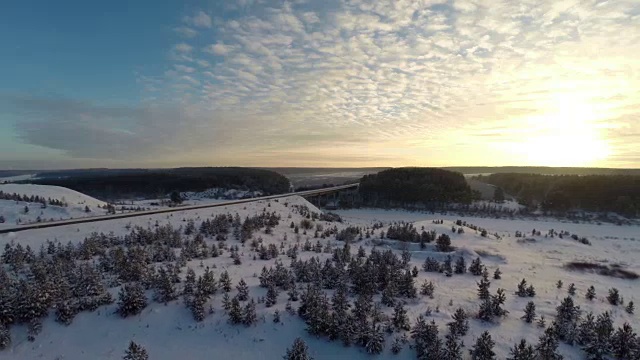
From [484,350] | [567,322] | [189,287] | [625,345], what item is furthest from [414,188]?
[484,350]

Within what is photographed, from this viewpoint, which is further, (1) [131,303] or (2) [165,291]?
(2) [165,291]

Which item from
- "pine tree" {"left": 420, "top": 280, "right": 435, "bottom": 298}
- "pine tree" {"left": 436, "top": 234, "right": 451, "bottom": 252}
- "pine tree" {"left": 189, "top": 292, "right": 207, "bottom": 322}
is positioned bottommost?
"pine tree" {"left": 436, "top": 234, "right": 451, "bottom": 252}

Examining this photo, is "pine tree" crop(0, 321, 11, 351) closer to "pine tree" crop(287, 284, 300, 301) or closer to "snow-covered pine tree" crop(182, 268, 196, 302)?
"snow-covered pine tree" crop(182, 268, 196, 302)

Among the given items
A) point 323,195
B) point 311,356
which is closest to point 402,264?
point 311,356

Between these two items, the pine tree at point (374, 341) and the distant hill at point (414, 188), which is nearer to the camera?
the pine tree at point (374, 341)

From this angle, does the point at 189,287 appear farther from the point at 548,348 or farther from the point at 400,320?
the point at 548,348

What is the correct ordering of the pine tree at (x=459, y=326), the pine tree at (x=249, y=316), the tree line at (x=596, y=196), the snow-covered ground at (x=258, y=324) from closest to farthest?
the snow-covered ground at (x=258, y=324) → the pine tree at (x=459, y=326) → the pine tree at (x=249, y=316) → the tree line at (x=596, y=196)

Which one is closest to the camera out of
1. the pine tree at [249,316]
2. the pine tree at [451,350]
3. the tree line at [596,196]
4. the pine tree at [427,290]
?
the pine tree at [451,350]

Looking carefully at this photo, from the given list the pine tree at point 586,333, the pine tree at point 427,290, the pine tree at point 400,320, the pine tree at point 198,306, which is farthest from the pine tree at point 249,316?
the pine tree at point 586,333

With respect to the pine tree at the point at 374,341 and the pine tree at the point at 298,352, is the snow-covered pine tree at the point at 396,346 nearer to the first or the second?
the pine tree at the point at 374,341

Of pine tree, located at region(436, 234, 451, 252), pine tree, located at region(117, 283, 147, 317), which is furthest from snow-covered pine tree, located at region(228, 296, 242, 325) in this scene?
pine tree, located at region(436, 234, 451, 252)
